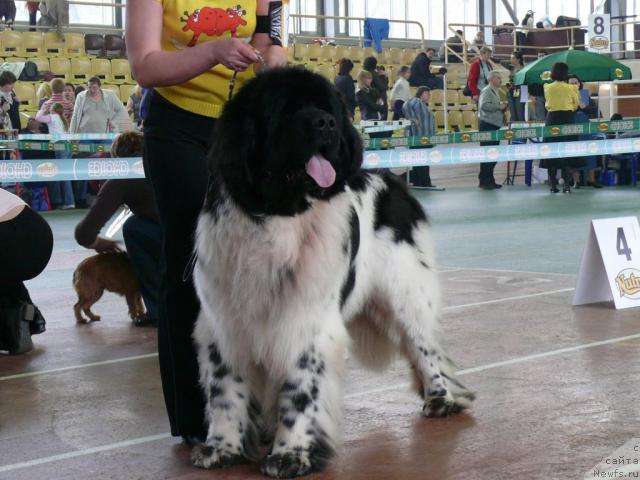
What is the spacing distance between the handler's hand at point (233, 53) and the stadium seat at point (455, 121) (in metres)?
20.3

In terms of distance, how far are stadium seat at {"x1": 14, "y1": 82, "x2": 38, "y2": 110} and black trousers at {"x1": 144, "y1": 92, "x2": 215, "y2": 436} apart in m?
15.5

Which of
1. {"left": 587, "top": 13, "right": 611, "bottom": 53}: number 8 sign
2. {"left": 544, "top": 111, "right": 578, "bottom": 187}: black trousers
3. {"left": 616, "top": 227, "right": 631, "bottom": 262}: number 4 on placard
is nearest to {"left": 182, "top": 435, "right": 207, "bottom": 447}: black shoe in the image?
{"left": 616, "top": 227, "right": 631, "bottom": 262}: number 4 on placard

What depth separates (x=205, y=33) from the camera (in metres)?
3.32

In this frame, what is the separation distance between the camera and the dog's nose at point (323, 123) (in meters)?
2.91

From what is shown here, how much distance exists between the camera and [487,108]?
17.7m

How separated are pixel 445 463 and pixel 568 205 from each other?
37.9ft

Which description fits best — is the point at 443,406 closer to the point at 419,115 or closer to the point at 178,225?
the point at 178,225

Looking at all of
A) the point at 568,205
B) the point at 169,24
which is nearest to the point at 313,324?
the point at 169,24

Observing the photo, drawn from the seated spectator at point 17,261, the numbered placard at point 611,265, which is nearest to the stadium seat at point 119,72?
the seated spectator at point 17,261

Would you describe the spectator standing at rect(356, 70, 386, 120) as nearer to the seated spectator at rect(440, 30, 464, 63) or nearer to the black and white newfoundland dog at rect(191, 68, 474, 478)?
the seated spectator at rect(440, 30, 464, 63)

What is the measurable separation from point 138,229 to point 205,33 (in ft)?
10.3

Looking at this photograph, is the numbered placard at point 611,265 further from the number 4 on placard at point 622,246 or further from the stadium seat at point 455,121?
the stadium seat at point 455,121

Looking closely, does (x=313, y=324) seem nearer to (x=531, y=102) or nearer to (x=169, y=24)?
(x=169, y=24)

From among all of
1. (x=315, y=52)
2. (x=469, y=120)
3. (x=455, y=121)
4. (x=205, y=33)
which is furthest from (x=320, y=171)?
(x=315, y=52)
